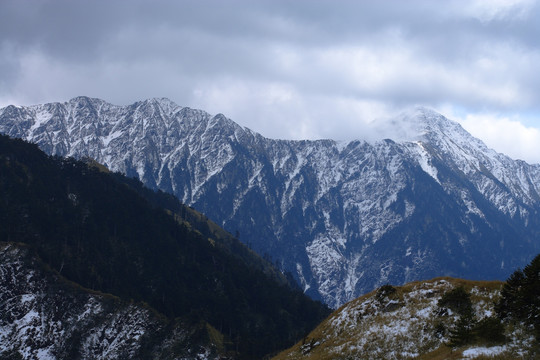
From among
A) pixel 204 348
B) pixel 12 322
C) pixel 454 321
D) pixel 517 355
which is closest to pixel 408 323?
pixel 454 321

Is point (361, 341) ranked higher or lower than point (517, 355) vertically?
higher

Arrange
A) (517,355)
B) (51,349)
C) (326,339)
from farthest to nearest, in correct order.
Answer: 1. (51,349)
2. (326,339)
3. (517,355)

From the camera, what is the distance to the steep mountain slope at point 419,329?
183 ft

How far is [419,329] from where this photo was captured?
69.4m

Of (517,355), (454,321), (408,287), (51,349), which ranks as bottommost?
(517,355)

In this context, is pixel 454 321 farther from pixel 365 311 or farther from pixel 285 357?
pixel 285 357

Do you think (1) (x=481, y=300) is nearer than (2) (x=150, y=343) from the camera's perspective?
Yes

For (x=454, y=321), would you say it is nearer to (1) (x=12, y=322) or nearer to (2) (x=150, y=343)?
(2) (x=150, y=343)

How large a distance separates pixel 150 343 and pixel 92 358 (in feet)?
69.6

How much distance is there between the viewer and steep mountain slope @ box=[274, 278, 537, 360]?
183ft

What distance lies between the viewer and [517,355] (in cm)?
5175

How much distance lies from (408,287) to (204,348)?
130 m

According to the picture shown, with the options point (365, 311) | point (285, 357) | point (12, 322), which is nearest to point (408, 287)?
point (365, 311)

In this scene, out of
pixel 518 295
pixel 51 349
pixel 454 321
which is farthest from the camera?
pixel 51 349
